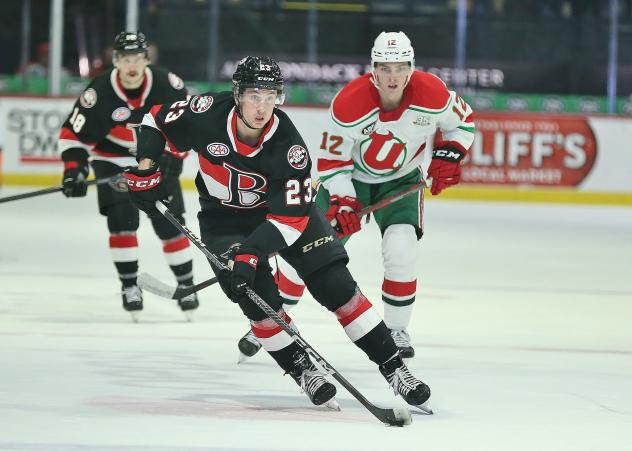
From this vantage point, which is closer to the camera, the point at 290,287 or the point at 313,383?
the point at 313,383

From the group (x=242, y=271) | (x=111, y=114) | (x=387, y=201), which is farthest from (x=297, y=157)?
(x=111, y=114)

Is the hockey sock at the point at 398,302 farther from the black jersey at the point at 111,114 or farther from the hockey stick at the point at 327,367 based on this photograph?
the black jersey at the point at 111,114

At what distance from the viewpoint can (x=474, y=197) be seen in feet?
38.2

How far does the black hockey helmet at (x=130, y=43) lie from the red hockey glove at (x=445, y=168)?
4.51 ft

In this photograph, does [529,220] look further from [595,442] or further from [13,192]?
[595,442]

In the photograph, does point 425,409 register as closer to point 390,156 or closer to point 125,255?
point 390,156

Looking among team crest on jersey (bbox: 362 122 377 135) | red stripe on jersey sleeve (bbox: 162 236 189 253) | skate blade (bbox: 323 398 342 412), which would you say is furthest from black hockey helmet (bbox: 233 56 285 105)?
red stripe on jersey sleeve (bbox: 162 236 189 253)

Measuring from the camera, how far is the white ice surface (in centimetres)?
343

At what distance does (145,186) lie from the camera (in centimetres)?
401

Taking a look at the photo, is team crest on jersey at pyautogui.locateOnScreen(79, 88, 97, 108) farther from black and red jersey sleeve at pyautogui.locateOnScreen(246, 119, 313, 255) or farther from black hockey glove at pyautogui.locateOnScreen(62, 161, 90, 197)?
black and red jersey sleeve at pyautogui.locateOnScreen(246, 119, 313, 255)

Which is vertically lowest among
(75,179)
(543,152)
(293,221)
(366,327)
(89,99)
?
(366,327)

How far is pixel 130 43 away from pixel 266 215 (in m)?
1.81

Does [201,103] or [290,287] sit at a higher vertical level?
[201,103]

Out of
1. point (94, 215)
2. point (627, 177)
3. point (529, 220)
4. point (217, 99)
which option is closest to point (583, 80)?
point (627, 177)
